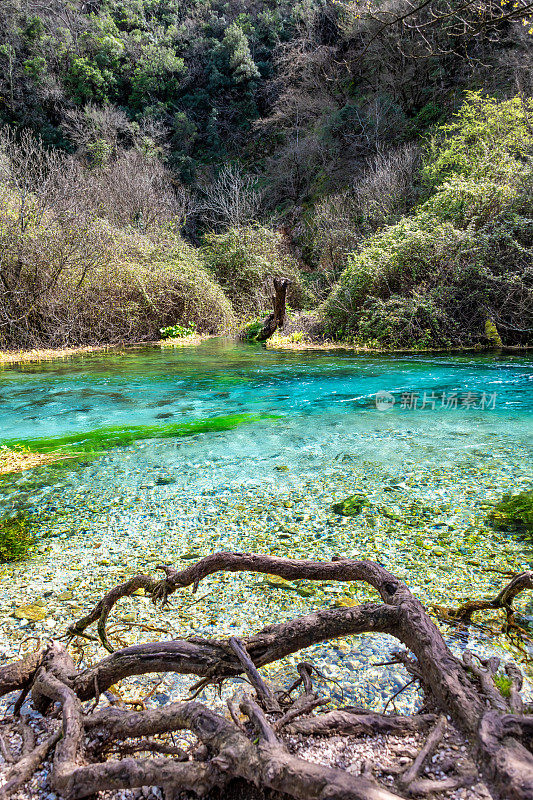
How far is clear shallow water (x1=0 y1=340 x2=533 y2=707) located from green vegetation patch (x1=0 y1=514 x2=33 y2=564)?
0.11 meters

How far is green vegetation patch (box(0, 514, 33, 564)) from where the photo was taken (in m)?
2.85

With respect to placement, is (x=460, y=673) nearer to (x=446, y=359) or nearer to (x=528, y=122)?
(x=446, y=359)

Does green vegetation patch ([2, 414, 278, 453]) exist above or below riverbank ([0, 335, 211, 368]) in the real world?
below

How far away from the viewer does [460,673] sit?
1.21 m

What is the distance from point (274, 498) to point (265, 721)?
2593mm

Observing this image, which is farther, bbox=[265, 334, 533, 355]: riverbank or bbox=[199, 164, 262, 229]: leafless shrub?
bbox=[199, 164, 262, 229]: leafless shrub

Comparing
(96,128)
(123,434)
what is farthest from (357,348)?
(96,128)

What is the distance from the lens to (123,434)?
5.85 m

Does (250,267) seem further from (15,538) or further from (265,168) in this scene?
(15,538)

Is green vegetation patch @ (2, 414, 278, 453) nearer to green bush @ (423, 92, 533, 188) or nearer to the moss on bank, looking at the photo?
the moss on bank

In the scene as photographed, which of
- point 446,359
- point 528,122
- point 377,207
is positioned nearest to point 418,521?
point 446,359

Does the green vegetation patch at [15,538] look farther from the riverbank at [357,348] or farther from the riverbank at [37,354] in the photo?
the riverbank at [37,354]

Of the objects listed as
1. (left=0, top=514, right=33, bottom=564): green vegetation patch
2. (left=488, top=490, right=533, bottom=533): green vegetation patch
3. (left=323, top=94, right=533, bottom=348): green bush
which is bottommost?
(left=0, top=514, right=33, bottom=564): green vegetation patch

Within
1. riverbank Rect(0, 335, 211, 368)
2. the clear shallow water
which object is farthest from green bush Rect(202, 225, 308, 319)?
the clear shallow water
